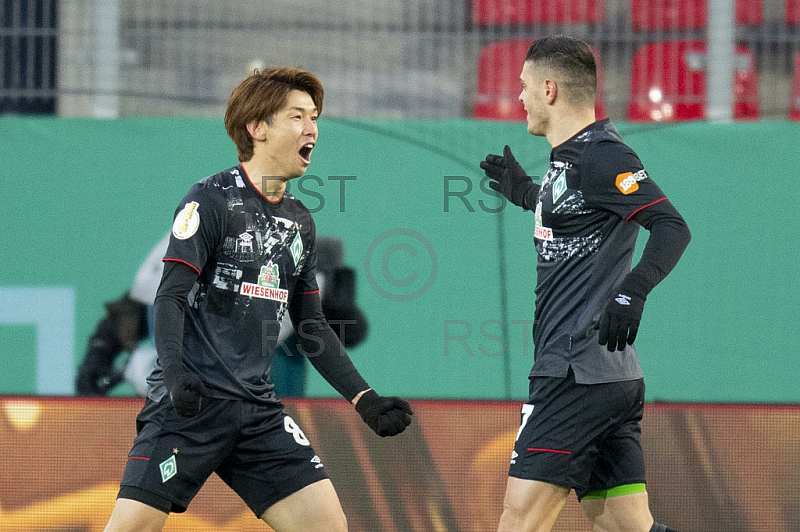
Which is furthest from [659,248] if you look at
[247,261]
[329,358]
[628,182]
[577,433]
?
[247,261]

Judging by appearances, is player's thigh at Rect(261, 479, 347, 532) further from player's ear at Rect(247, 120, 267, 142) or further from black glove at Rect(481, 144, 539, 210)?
black glove at Rect(481, 144, 539, 210)

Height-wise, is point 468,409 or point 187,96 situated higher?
point 187,96

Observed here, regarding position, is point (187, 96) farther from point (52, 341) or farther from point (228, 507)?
point (228, 507)

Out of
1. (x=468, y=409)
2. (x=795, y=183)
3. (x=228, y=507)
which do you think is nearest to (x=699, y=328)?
(x=795, y=183)

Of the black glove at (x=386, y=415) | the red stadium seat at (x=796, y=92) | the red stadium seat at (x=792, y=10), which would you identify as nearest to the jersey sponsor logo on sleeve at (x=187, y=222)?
the black glove at (x=386, y=415)

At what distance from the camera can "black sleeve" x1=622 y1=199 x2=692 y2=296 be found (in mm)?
3467

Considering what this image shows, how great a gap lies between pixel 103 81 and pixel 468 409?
277 centimetres

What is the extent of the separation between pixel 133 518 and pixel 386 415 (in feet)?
2.94

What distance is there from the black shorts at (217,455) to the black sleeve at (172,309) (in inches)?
8.9

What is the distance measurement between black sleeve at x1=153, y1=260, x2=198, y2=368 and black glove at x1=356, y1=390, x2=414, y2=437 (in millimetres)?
692

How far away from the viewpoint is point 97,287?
19.2 feet

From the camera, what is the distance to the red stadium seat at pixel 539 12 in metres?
6.18

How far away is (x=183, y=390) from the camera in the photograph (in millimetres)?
3326

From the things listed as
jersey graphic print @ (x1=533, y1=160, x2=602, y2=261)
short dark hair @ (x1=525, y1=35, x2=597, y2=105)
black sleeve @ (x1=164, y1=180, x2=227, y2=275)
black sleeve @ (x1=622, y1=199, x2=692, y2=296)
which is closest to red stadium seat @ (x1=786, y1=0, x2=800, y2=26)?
short dark hair @ (x1=525, y1=35, x2=597, y2=105)
